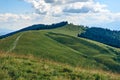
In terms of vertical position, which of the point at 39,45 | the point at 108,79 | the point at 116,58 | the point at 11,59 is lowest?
the point at 116,58

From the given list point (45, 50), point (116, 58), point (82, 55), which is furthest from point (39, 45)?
point (116, 58)

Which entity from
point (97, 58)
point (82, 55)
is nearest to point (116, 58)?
point (97, 58)

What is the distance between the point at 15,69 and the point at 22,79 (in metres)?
1.88

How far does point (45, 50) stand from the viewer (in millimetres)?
160250

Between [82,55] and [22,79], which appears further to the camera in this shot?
[82,55]

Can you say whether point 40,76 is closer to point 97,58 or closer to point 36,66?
point 36,66

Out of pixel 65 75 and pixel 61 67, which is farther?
pixel 61 67

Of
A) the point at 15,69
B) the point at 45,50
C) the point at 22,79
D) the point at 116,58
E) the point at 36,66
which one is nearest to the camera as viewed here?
the point at 22,79

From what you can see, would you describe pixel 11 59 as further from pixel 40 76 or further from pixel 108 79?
pixel 108 79

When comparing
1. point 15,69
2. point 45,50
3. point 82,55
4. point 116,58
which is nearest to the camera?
point 15,69

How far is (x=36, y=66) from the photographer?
73.7ft

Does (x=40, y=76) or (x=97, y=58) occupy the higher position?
(x=40, y=76)

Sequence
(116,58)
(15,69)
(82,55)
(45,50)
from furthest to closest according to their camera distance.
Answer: (116,58) < (82,55) < (45,50) < (15,69)

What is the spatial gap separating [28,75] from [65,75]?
8.47 feet
